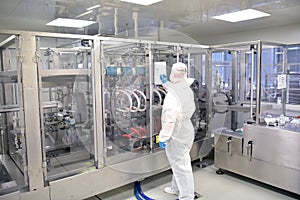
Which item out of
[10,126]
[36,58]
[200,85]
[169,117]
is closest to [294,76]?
[200,85]

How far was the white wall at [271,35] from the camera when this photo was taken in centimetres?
445

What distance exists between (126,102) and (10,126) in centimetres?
128

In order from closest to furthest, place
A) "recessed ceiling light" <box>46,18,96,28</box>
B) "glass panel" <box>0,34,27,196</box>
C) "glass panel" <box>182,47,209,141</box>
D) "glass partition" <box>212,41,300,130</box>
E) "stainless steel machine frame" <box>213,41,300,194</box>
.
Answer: "glass panel" <box>0,34,27,196</box>, "stainless steel machine frame" <box>213,41,300,194</box>, "glass partition" <box>212,41,300,130</box>, "glass panel" <box>182,47,209,141</box>, "recessed ceiling light" <box>46,18,96,28</box>

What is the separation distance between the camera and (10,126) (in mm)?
2670

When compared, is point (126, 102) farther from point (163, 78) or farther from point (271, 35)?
point (271, 35)

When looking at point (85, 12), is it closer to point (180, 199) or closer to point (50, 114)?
point (50, 114)

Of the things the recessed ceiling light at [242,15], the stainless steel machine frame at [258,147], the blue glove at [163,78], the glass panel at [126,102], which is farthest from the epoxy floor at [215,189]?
the recessed ceiling light at [242,15]

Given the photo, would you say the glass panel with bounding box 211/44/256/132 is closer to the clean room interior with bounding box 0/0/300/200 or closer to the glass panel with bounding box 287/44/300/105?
the clean room interior with bounding box 0/0/300/200

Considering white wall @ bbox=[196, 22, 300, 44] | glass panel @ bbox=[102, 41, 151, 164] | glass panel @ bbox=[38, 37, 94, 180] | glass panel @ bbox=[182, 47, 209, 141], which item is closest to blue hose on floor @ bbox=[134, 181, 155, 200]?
glass panel @ bbox=[102, 41, 151, 164]

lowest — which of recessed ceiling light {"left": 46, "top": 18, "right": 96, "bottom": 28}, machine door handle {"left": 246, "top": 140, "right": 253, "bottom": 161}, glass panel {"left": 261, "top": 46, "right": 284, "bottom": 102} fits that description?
machine door handle {"left": 246, "top": 140, "right": 253, "bottom": 161}

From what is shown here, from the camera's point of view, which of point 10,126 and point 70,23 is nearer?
point 10,126

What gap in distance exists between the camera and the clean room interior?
2.10 metres

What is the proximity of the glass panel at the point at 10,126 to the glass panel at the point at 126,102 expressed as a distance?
81 cm

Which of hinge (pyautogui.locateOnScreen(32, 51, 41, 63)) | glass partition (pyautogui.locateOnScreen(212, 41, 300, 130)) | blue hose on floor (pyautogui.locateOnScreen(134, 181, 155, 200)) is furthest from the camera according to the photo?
glass partition (pyautogui.locateOnScreen(212, 41, 300, 130))
